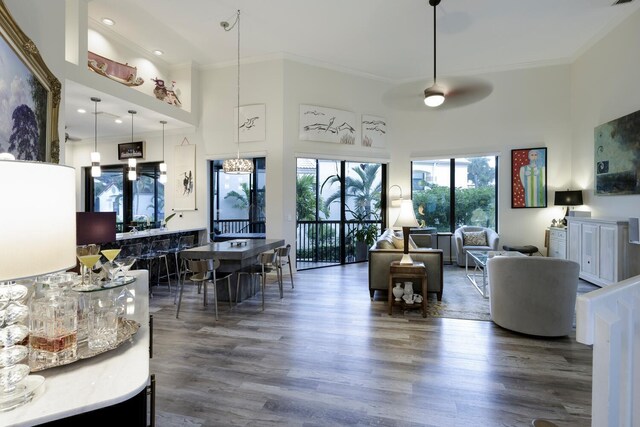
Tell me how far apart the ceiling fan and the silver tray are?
3428 millimetres

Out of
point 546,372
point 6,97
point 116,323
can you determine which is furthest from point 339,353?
point 6,97

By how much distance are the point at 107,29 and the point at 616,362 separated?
759 centimetres

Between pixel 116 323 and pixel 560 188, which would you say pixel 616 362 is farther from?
pixel 560 188

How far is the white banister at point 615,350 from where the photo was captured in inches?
38.0

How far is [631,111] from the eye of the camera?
16.3 ft

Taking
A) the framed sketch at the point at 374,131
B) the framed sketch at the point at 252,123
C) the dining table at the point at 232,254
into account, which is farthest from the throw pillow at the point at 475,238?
the framed sketch at the point at 252,123

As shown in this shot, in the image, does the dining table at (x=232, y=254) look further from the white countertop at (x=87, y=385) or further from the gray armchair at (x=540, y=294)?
the gray armchair at (x=540, y=294)

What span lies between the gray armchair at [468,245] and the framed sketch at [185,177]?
6158mm

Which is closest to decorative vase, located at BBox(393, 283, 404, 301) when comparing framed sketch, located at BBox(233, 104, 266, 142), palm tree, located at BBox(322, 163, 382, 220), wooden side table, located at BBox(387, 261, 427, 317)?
wooden side table, located at BBox(387, 261, 427, 317)

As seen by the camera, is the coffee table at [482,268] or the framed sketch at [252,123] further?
the framed sketch at [252,123]

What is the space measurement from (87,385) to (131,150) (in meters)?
7.82

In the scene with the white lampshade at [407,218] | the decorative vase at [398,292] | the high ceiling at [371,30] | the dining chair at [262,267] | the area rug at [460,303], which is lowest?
the area rug at [460,303]

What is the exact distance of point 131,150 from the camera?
7.43 meters

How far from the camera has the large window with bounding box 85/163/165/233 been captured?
7445 mm
